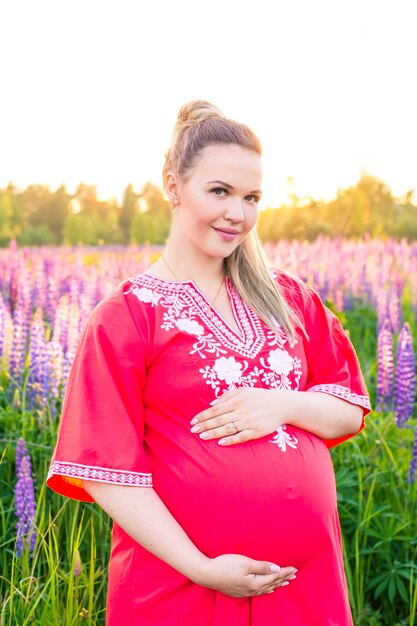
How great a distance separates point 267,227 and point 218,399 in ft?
52.4

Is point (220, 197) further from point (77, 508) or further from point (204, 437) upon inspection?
point (77, 508)

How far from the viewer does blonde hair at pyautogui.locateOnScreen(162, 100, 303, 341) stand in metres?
2.14

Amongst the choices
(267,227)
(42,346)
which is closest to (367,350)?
(42,346)

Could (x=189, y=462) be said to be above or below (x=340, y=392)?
below

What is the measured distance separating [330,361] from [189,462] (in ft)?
2.05

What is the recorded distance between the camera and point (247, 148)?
2.16m

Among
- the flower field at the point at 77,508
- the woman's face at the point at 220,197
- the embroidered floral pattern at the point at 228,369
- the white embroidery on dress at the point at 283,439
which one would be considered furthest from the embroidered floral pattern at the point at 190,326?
the flower field at the point at 77,508

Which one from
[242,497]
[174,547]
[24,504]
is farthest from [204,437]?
[24,504]

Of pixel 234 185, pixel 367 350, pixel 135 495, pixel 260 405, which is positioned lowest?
pixel 367 350

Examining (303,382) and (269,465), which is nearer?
(269,465)

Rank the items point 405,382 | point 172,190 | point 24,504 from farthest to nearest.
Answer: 1. point 405,382
2. point 24,504
3. point 172,190

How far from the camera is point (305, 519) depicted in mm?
2043

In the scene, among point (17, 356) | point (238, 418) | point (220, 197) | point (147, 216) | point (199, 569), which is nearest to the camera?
point (199, 569)

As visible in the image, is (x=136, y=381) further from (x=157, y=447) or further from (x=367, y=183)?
(x=367, y=183)
